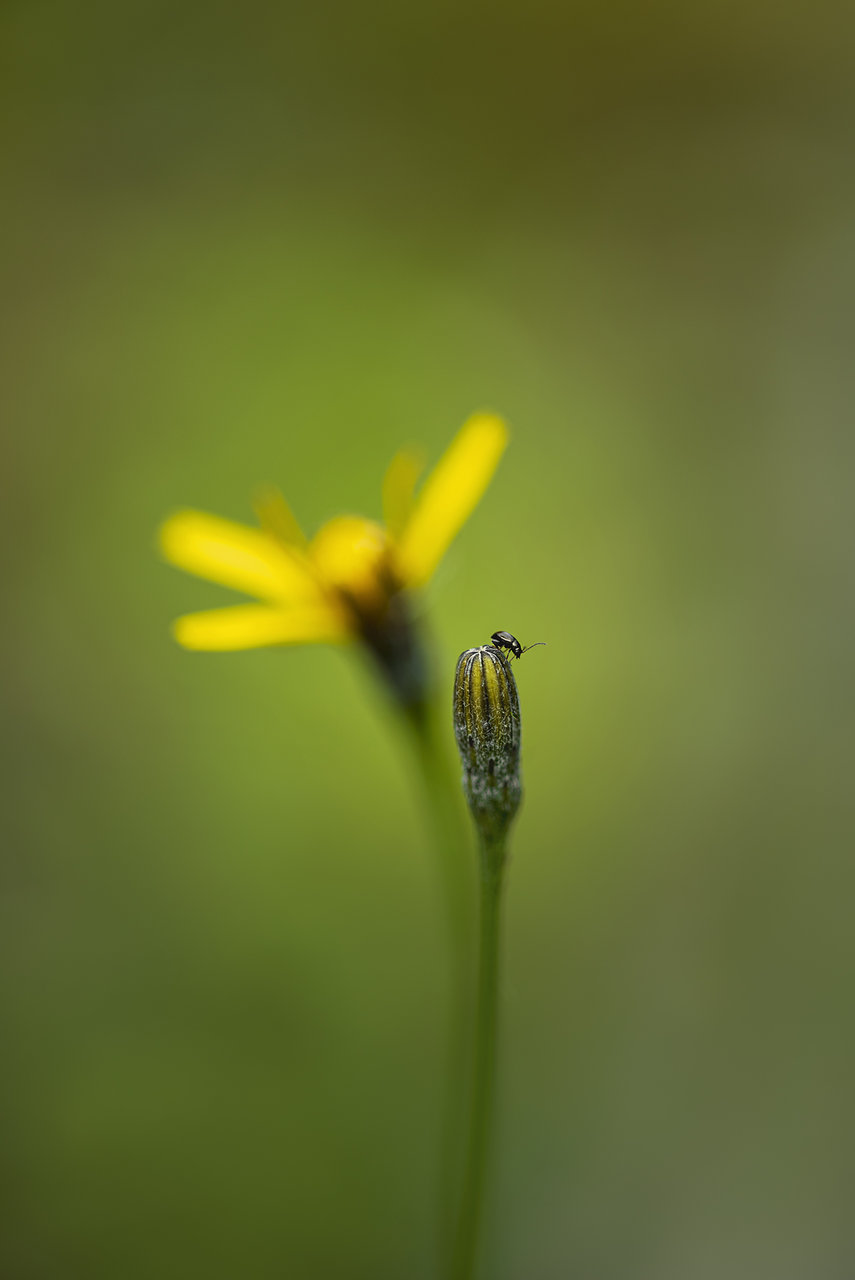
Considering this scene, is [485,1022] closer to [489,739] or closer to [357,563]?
[489,739]

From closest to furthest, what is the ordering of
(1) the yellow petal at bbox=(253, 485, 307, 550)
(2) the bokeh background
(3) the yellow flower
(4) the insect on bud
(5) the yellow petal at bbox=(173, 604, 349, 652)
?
(4) the insect on bud, (5) the yellow petal at bbox=(173, 604, 349, 652), (3) the yellow flower, (1) the yellow petal at bbox=(253, 485, 307, 550), (2) the bokeh background

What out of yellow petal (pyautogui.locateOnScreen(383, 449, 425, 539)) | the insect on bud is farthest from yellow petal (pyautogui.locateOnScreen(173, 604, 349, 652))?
the insect on bud

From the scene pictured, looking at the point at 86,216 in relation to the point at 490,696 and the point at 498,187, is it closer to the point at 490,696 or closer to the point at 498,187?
the point at 498,187

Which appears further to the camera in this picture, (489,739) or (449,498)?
(449,498)

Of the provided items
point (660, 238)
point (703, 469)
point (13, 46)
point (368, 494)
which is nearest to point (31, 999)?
point (368, 494)

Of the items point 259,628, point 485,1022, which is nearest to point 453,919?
point 485,1022

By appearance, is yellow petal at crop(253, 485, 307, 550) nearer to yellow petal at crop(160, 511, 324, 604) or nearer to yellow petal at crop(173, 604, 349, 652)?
yellow petal at crop(160, 511, 324, 604)
